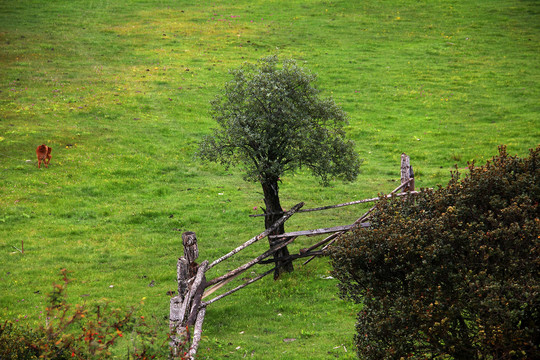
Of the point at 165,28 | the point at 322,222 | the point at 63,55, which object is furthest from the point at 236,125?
the point at 165,28

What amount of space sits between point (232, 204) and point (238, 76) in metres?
7.44

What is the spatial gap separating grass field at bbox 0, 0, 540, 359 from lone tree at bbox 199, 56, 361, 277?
3205mm

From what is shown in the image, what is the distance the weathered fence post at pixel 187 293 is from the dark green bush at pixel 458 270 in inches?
125

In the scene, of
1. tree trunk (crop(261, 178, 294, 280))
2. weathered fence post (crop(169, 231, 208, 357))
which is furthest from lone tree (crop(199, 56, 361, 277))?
weathered fence post (crop(169, 231, 208, 357))

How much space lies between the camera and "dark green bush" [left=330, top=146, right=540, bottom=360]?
6465 mm

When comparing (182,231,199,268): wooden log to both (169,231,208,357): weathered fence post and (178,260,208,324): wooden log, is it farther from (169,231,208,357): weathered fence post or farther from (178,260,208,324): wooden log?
(178,260,208,324): wooden log

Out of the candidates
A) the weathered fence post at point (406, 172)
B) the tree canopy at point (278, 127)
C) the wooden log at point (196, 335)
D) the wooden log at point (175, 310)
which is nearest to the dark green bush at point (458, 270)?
the wooden log at point (196, 335)

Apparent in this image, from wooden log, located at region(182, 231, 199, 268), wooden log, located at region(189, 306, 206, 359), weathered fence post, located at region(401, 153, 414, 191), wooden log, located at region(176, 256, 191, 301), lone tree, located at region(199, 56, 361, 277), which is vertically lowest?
wooden log, located at region(189, 306, 206, 359)

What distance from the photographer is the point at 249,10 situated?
5025 centimetres

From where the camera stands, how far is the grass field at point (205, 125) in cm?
1368

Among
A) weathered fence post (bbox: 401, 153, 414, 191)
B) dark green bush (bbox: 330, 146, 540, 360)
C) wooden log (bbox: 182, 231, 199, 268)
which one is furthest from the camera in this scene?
weathered fence post (bbox: 401, 153, 414, 191)

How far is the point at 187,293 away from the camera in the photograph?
9.78 m

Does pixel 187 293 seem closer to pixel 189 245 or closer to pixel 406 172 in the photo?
pixel 189 245

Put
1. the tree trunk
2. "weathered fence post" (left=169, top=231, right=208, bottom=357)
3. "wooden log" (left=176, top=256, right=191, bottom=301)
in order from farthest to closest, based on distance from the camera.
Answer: the tree trunk → "wooden log" (left=176, top=256, right=191, bottom=301) → "weathered fence post" (left=169, top=231, right=208, bottom=357)
